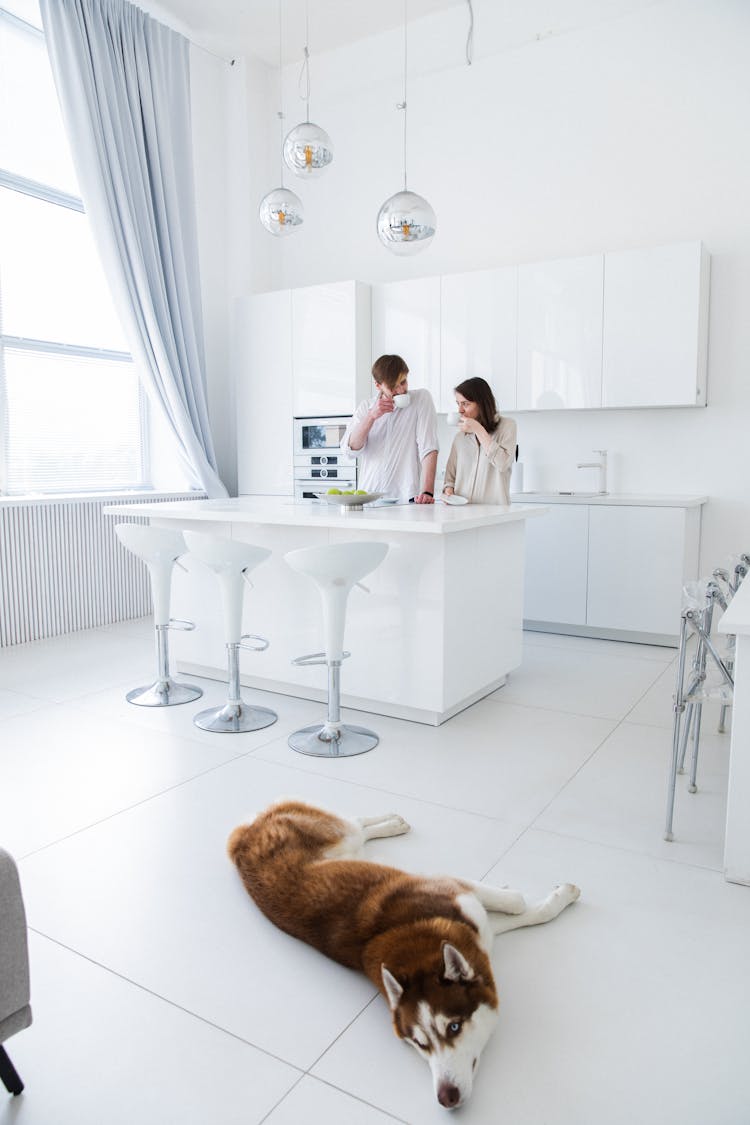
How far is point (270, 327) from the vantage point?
5.69 metres

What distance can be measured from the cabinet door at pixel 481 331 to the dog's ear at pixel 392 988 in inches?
154

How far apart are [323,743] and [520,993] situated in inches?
57.7

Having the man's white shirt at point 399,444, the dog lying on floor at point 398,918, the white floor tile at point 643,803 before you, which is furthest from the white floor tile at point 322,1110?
the man's white shirt at point 399,444

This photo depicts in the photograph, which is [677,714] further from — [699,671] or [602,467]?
[602,467]

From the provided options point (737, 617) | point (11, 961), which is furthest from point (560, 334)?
point (11, 961)

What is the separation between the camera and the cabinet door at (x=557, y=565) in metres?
4.65

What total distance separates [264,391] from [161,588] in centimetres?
258

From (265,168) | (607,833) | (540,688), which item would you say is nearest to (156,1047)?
(607,833)

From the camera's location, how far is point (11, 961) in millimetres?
1302

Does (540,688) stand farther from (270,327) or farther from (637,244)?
(270,327)

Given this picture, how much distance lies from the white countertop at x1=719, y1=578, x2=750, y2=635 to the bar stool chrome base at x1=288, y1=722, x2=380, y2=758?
1.42 metres

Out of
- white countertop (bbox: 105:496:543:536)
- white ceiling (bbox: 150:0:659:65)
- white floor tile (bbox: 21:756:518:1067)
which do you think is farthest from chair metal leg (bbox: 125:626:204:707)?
white ceiling (bbox: 150:0:659:65)

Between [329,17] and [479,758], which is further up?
[329,17]

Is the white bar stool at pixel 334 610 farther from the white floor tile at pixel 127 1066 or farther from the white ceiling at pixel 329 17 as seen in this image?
the white ceiling at pixel 329 17
